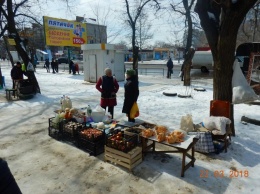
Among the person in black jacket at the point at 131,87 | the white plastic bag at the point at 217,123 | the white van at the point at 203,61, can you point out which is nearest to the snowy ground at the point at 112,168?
the white plastic bag at the point at 217,123

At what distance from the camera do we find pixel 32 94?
11078 millimetres

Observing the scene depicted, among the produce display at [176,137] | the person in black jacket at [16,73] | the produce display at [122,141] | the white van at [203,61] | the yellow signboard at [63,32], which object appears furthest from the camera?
the white van at [203,61]

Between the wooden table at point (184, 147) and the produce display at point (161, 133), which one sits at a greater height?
the produce display at point (161, 133)

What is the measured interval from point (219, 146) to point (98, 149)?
2.85 metres

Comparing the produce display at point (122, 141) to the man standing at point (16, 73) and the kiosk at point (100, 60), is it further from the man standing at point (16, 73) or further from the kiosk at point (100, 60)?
the kiosk at point (100, 60)

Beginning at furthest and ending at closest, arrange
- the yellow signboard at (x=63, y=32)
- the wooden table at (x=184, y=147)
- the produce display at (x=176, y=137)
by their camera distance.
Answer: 1. the yellow signboard at (x=63, y=32)
2. the produce display at (x=176, y=137)
3. the wooden table at (x=184, y=147)

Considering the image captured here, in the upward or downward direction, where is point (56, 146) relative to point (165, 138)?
downward

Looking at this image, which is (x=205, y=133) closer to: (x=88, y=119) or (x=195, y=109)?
(x=88, y=119)

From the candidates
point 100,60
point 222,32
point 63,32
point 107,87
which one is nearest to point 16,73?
point 100,60

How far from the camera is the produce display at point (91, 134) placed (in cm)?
497

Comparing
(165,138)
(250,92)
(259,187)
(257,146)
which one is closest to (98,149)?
(165,138)

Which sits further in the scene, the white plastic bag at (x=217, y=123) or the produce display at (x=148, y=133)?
the white plastic bag at (x=217, y=123)

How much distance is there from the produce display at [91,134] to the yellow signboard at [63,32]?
62.4 ft
